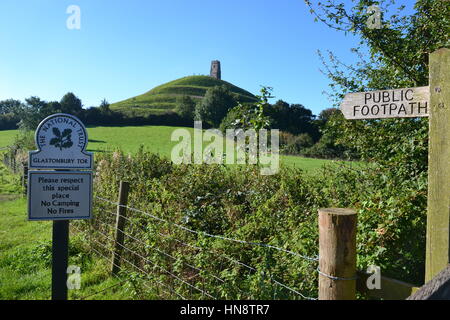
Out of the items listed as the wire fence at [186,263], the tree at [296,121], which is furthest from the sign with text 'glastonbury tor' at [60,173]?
the tree at [296,121]

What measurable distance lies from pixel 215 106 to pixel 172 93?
52.6 m

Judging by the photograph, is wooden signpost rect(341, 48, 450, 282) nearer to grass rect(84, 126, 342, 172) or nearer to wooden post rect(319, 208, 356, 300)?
wooden post rect(319, 208, 356, 300)

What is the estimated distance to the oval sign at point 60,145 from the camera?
11.2 feet

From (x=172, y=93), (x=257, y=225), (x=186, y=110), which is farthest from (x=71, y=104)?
(x=257, y=225)

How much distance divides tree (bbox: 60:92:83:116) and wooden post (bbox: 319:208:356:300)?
215 feet

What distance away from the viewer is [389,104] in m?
2.92

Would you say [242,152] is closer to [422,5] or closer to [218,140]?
[218,140]

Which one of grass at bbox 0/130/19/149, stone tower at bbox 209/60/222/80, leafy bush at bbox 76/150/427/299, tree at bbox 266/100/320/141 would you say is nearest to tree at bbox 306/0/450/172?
leafy bush at bbox 76/150/427/299

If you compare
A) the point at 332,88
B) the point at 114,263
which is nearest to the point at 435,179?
the point at 332,88

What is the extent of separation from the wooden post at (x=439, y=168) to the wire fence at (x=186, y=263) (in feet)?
2.86

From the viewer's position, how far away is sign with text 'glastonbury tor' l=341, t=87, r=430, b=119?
2.77 meters

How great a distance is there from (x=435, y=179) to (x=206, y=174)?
186 inches

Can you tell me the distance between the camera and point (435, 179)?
8.57ft
